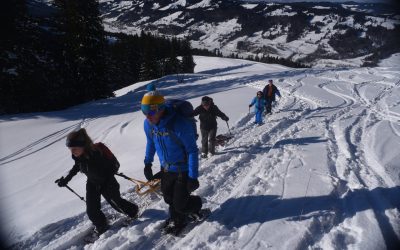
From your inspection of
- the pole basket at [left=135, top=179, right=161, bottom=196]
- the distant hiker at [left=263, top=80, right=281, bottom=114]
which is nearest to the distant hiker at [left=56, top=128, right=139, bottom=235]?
the pole basket at [left=135, top=179, right=161, bottom=196]

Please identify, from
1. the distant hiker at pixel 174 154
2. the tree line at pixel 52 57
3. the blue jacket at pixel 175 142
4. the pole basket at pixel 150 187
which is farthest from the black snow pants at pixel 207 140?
the tree line at pixel 52 57

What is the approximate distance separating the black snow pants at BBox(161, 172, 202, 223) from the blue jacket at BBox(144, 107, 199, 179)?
14 centimetres

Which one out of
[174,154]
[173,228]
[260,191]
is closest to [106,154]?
[174,154]

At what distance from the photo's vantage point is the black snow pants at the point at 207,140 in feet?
29.5

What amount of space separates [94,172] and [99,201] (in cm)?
57

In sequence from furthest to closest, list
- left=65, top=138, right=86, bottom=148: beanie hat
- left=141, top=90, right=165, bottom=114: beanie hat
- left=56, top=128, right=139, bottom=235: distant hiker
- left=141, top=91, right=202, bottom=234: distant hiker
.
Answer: left=56, top=128, right=139, bottom=235: distant hiker → left=65, top=138, right=86, bottom=148: beanie hat → left=141, top=91, right=202, bottom=234: distant hiker → left=141, top=90, right=165, bottom=114: beanie hat

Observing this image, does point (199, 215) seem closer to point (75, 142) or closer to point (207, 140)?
point (75, 142)

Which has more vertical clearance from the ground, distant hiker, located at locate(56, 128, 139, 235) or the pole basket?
distant hiker, located at locate(56, 128, 139, 235)

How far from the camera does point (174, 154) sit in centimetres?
479

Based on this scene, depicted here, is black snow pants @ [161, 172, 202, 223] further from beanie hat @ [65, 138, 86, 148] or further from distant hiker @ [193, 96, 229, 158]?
distant hiker @ [193, 96, 229, 158]

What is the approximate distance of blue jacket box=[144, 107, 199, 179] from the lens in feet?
15.0

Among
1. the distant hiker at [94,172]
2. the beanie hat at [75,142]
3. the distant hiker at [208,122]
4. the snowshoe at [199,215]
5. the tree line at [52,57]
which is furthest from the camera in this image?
the tree line at [52,57]

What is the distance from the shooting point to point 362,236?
4578mm

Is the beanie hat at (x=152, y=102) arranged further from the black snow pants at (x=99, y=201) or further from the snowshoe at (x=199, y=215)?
the snowshoe at (x=199, y=215)
